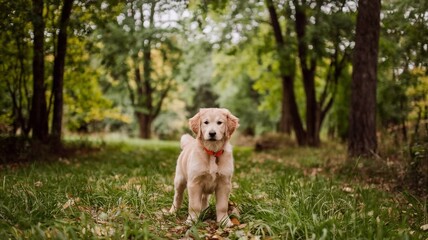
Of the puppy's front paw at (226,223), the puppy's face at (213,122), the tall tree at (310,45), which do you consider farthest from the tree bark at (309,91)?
the puppy's front paw at (226,223)

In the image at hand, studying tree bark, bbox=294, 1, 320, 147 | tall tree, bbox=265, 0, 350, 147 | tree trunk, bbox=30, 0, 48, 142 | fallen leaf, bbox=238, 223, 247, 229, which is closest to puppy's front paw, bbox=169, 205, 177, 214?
Result: fallen leaf, bbox=238, 223, 247, 229

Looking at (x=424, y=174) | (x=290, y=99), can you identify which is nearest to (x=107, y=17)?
(x=424, y=174)

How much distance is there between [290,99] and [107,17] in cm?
866

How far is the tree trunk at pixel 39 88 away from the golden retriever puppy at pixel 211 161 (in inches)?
235

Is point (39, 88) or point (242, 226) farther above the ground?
point (39, 88)

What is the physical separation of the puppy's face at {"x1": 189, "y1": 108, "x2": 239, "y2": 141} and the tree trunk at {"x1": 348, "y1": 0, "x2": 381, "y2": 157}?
17.2 ft

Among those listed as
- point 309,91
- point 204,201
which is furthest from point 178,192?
point 309,91

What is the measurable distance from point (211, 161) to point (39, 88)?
7409 millimetres

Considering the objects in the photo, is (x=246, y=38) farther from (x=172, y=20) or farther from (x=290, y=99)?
(x=172, y=20)

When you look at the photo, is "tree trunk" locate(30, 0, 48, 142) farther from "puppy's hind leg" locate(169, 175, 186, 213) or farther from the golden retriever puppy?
the golden retriever puppy

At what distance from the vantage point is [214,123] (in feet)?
15.6

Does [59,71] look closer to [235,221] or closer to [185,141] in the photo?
[185,141]

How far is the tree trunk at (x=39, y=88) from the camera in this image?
31.5 ft

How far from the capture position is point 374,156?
9047mm
